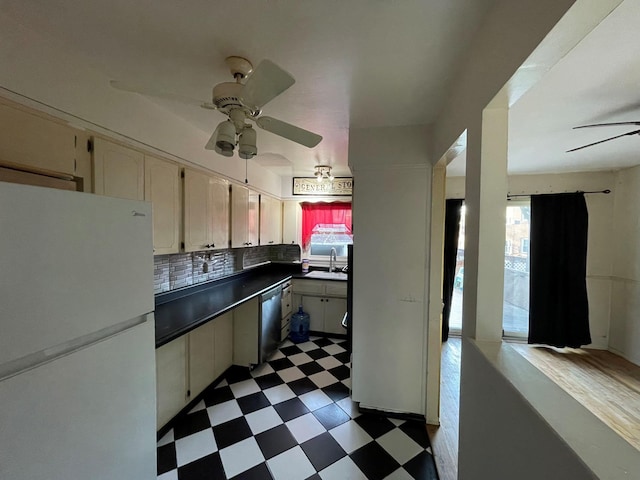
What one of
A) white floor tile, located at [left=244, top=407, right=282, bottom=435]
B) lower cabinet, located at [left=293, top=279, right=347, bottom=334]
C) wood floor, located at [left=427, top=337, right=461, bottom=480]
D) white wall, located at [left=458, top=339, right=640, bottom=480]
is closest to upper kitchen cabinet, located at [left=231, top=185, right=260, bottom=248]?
lower cabinet, located at [left=293, top=279, right=347, bottom=334]

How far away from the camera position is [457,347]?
3244 mm

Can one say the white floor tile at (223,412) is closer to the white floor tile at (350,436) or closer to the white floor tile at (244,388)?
the white floor tile at (244,388)

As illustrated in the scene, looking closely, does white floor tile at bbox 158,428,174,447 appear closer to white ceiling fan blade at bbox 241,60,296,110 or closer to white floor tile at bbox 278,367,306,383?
→ white floor tile at bbox 278,367,306,383

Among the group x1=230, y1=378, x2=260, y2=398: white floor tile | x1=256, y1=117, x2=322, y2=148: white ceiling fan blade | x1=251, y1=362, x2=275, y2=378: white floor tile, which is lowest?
x1=230, y1=378, x2=260, y2=398: white floor tile

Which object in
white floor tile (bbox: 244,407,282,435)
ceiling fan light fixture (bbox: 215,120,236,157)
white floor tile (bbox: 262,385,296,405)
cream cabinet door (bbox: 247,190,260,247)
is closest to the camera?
ceiling fan light fixture (bbox: 215,120,236,157)

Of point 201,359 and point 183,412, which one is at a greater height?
point 201,359

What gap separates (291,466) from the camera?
4.97 ft

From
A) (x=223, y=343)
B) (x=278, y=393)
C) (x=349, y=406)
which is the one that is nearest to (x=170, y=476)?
(x=278, y=393)

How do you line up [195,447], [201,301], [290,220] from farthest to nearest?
[290,220] → [201,301] → [195,447]

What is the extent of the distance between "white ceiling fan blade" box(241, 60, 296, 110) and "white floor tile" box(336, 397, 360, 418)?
2228 mm

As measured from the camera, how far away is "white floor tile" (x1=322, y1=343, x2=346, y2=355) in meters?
2.99

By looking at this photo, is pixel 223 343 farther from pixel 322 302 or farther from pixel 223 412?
pixel 322 302

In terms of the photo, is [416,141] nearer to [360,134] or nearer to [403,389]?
[360,134]

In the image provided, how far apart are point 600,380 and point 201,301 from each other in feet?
13.0
